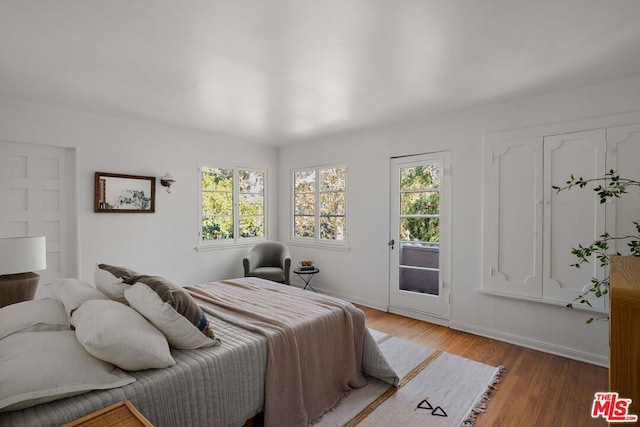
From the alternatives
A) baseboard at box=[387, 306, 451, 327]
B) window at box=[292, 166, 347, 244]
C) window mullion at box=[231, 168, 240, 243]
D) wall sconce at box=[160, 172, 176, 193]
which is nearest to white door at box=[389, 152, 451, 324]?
baseboard at box=[387, 306, 451, 327]

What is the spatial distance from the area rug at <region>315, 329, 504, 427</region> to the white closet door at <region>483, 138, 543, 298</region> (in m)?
0.98

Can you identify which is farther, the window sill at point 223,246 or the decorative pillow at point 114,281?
the window sill at point 223,246

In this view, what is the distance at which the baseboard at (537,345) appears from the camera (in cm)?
298

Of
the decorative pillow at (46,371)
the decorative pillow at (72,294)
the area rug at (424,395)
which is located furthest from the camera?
the area rug at (424,395)

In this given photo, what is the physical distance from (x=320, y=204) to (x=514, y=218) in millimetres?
2790

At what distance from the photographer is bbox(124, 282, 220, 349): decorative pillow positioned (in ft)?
5.65

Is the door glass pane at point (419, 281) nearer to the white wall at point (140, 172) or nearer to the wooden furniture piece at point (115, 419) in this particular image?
the white wall at point (140, 172)

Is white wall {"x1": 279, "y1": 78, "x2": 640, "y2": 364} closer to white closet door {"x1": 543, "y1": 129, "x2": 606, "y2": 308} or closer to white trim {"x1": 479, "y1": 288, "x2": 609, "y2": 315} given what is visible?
white trim {"x1": 479, "y1": 288, "x2": 609, "y2": 315}

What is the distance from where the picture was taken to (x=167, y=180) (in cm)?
438

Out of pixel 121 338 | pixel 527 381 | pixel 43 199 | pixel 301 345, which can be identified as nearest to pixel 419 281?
pixel 527 381

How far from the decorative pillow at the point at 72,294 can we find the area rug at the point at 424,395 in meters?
1.65

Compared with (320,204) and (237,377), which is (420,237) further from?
(237,377)

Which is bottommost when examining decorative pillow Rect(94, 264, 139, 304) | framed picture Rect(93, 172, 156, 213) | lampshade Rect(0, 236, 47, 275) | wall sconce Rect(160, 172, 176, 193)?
decorative pillow Rect(94, 264, 139, 304)

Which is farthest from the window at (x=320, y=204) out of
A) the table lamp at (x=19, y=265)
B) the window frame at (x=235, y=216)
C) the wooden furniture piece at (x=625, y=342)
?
the wooden furniture piece at (x=625, y=342)
